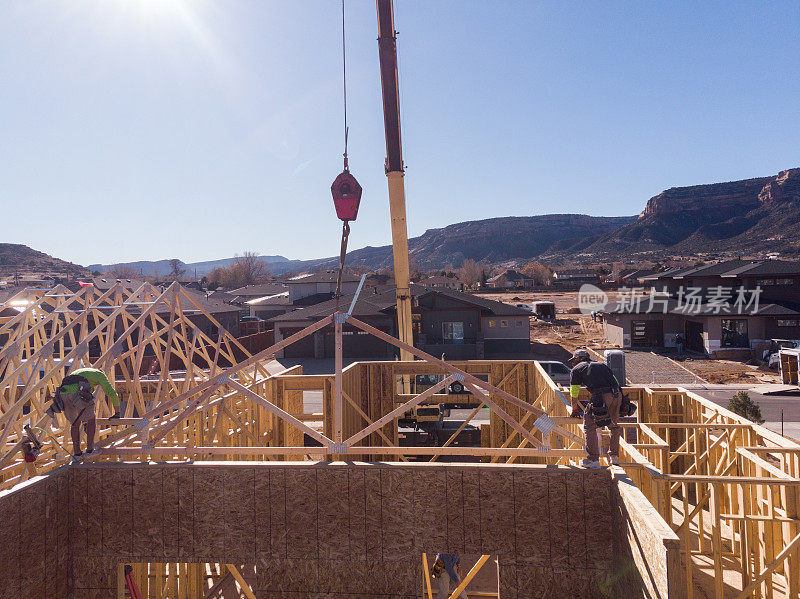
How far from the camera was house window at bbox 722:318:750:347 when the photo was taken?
34688 millimetres

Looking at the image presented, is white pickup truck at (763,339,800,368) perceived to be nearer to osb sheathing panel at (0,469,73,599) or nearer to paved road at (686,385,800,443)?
paved road at (686,385,800,443)

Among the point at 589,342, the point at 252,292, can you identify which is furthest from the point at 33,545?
the point at 252,292

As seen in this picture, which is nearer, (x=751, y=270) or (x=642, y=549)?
(x=642, y=549)

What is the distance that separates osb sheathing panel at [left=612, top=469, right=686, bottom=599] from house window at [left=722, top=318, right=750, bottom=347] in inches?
1360

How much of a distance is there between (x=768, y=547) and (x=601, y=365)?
438 cm

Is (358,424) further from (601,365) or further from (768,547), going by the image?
(768,547)

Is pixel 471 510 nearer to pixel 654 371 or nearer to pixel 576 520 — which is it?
pixel 576 520

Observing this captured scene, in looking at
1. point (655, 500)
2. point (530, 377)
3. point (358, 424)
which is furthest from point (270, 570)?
point (530, 377)

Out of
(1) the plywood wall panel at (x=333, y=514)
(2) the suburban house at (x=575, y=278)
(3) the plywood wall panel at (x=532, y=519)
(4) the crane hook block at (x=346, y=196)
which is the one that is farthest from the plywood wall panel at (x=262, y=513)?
(2) the suburban house at (x=575, y=278)

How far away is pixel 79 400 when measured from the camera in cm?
784

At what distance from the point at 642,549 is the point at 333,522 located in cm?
426

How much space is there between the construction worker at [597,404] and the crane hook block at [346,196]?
6125 mm

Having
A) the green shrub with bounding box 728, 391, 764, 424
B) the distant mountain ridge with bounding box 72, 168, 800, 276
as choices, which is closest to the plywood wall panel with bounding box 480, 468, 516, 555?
the green shrub with bounding box 728, 391, 764, 424

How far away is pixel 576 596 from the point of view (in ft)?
23.2
